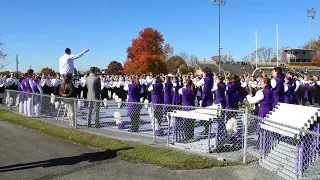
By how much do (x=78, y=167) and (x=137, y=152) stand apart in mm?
1466

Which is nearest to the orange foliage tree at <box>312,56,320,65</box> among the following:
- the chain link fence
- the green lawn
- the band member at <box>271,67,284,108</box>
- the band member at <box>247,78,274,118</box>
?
the band member at <box>271,67,284,108</box>

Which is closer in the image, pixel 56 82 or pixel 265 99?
pixel 265 99

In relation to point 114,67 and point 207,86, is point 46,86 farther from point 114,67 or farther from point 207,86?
point 114,67

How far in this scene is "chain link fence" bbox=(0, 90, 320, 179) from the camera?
20.1 feet

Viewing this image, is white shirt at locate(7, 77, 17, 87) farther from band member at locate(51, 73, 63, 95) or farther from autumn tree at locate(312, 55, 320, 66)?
autumn tree at locate(312, 55, 320, 66)

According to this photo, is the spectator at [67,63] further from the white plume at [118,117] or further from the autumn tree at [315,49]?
the autumn tree at [315,49]

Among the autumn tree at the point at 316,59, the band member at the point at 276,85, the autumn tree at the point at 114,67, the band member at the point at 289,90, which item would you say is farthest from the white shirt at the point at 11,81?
the autumn tree at the point at 316,59

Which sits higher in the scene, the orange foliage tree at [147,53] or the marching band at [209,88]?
the orange foliage tree at [147,53]

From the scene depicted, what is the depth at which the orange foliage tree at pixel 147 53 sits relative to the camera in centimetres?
7308

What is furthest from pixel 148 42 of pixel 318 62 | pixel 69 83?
pixel 69 83

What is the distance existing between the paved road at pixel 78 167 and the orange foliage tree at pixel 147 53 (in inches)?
2517

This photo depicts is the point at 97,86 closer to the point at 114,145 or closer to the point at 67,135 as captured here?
the point at 67,135

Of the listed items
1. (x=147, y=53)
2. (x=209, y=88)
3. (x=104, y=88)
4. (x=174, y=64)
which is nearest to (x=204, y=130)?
(x=209, y=88)

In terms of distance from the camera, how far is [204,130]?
9141mm
